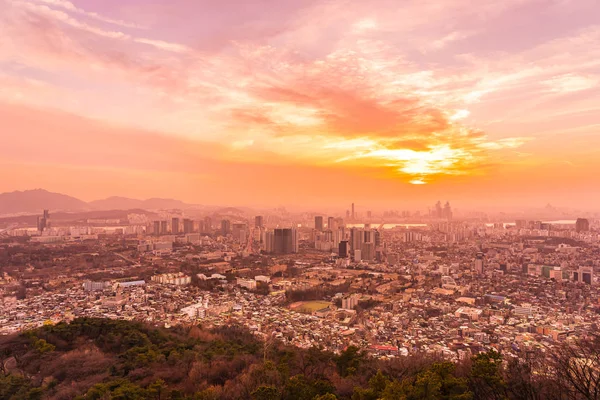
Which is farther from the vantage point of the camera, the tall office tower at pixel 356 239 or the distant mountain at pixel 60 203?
the distant mountain at pixel 60 203

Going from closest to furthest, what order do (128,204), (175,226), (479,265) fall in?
(479,265) → (175,226) → (128,204)

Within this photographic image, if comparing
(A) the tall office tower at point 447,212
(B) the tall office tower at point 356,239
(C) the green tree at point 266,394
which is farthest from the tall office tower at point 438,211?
(C) the green tree at point 266,394

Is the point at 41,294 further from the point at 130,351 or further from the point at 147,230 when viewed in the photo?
the point at 147,230

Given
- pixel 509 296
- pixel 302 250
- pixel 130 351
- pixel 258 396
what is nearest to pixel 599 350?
pixel 258 396

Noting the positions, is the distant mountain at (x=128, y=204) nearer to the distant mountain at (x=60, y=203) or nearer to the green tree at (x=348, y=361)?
the distant mountain at (x=60, y=203)

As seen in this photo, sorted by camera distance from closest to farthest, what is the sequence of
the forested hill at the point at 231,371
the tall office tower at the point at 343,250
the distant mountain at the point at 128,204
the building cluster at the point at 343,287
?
1. the forested hill at the point at 231,371
2. the building cluster at the point at 343,287
3. the tall office tower at the point at 343,250
4. the distant mountain at the point at 128,204

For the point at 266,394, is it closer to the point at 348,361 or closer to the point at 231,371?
the point at 231,371

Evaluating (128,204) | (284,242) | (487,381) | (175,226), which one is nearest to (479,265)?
(284,242)
